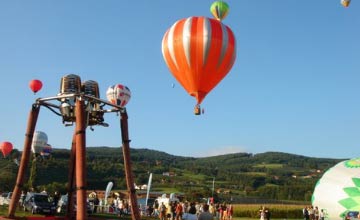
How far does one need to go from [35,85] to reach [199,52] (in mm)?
9059

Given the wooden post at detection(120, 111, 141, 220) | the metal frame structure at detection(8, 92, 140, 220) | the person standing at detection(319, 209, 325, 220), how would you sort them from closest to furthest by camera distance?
the metal frame structure at detection(8, 92, 140, 220) < the wooden post at detection(120, 111, 141, 220) < the person standing at detection(319, 209, 325, 220)

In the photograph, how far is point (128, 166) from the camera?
455 inches

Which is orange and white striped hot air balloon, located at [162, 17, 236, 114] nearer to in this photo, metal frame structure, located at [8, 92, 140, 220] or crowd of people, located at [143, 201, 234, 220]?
crowd of people, located at [143, 201, 234, 220]

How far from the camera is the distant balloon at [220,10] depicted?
2509cm

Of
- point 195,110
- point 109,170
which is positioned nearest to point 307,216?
point 195,110

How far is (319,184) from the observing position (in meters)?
31.6

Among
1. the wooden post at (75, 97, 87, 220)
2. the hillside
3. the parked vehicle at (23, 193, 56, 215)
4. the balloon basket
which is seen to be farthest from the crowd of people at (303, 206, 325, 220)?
the hillside

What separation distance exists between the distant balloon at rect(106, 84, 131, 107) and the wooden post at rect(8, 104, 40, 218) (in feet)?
52.7

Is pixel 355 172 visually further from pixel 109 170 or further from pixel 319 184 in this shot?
pixel 109 170

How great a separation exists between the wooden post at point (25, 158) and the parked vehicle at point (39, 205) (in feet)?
42.8

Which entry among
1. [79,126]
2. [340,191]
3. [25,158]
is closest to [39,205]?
[25,158]

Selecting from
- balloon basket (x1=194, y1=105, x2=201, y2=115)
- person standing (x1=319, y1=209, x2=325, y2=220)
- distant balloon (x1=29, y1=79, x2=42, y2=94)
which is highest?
distant balloon (x1=29, y1=79, x2=42, y2=94)

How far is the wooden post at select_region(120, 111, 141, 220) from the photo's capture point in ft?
37.6

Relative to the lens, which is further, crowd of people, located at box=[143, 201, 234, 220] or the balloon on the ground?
the balloon on the ground
